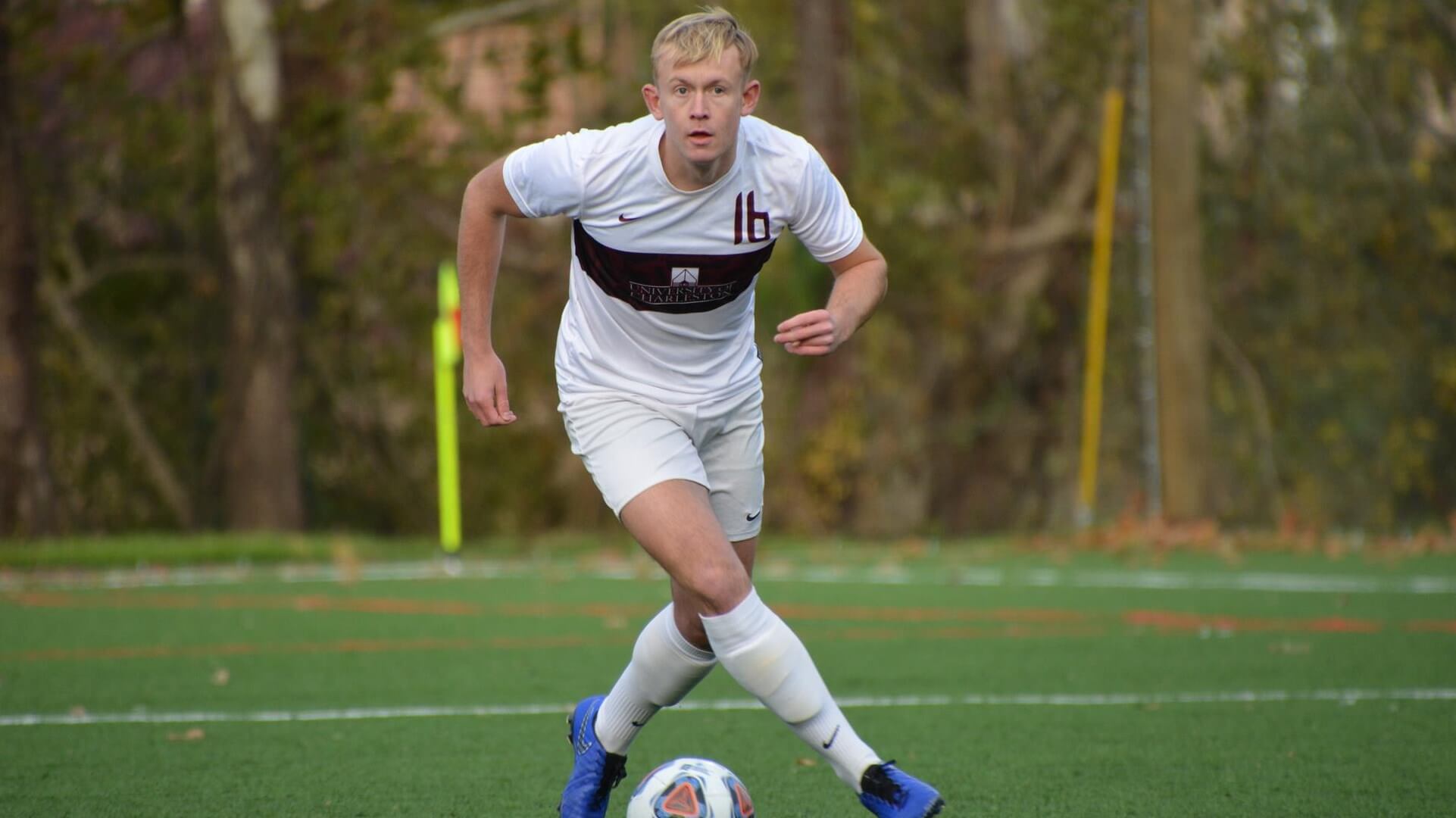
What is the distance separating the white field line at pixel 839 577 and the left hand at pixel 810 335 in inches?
311

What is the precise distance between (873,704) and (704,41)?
11.5ft

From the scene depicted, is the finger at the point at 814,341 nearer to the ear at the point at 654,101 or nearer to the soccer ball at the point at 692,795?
the ear at the point at 654,101

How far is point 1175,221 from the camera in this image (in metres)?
17.0

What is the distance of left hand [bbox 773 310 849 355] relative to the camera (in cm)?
486

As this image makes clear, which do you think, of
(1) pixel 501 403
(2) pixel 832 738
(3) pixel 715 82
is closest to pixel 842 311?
(3) pixel 715 82

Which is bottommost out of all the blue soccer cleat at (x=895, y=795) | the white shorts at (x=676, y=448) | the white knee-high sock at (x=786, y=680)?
the blue soccer cleat at (x=895, y=795)

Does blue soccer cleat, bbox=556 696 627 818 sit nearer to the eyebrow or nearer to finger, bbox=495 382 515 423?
finger, bbox=495 382 515 423

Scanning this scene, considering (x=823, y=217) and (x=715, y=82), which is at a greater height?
(x=715, y=82)

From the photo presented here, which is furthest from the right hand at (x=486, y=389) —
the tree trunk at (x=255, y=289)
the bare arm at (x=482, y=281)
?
the tree trunk at (x=255, y=289)

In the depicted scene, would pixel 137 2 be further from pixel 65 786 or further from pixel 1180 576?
pixel 65 786

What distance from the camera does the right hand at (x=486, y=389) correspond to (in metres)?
5.27

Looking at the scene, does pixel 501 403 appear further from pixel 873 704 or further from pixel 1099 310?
pixel 1099 310

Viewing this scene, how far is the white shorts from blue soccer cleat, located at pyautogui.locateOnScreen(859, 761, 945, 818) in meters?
0.94

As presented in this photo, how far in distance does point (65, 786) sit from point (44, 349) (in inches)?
616
